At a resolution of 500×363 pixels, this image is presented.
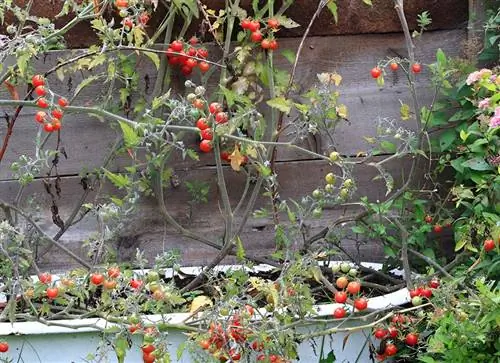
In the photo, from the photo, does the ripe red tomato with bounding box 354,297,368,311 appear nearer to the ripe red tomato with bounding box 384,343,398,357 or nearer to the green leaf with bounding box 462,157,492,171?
the ripe red tomato with bounding box 384,343,398,357

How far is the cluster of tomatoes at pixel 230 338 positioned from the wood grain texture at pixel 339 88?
805mm

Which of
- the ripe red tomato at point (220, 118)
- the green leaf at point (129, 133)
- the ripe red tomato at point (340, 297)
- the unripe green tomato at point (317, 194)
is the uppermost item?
the ripe red tomato at point (220, 118)

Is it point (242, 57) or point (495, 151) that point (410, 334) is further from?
point (242, 57)

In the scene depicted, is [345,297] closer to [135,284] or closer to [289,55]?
[135,284]

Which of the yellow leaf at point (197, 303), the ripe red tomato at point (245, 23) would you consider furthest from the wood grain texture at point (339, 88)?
the yellow leaf at point (197, 303)

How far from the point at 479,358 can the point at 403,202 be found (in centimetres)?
63

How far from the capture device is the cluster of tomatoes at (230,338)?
189 centimetres

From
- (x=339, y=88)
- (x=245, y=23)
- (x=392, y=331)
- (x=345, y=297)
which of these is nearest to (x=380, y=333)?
(x=392, y=331)

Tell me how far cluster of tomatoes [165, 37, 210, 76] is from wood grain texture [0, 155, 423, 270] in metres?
0.35

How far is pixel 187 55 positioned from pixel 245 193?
0.43 meters

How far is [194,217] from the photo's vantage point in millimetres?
2623

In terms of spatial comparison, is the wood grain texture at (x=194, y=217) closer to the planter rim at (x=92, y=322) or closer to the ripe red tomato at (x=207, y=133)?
the planter rim at (x=92, y=322)

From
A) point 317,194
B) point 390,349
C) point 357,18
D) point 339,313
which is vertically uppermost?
point 357,18

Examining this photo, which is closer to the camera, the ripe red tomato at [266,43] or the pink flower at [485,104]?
the pink flower at [485,104]
